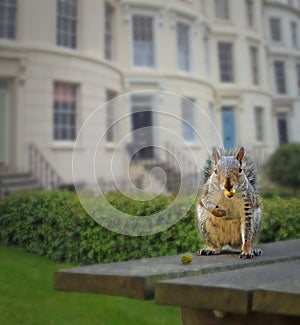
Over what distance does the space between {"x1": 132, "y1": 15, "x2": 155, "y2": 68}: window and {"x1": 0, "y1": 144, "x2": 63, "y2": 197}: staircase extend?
23.4 ft

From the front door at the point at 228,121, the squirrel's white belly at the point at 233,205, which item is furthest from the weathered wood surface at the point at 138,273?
the front door at the point at 228,121

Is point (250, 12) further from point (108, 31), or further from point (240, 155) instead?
point (240, 155)

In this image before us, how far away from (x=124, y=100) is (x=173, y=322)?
14094mm

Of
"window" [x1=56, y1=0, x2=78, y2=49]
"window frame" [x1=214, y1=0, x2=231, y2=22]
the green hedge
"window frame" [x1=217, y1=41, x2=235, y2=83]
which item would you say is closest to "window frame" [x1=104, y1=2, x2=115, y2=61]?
"window" [x1=56, y1=0, x2=78, y2=49]

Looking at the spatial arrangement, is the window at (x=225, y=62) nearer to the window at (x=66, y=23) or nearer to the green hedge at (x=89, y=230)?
the window at (x=66, y=23)

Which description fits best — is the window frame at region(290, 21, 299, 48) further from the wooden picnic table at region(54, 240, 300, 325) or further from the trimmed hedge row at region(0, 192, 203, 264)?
the wooden picnic table at region(54, 240, 300, 325)

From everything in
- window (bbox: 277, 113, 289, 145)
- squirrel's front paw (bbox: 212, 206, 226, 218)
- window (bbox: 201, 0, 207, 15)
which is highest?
window (bbox: 201, 0, 207, 15)

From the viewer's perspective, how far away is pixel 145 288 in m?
2.14

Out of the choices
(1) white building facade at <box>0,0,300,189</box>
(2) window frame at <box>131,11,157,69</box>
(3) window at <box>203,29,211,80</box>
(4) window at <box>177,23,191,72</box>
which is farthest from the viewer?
(3) window at <box>203,29,211,80</box>

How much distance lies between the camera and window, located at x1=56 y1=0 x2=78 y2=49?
16.4 meters

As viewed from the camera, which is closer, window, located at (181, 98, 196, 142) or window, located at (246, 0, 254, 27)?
window, located at (181, 98, 196, 142)

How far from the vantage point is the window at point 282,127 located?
28.7 meters

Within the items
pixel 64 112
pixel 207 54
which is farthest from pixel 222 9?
pixel 64 112

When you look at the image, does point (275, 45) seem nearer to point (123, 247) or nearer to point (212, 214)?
point (123, 247)
